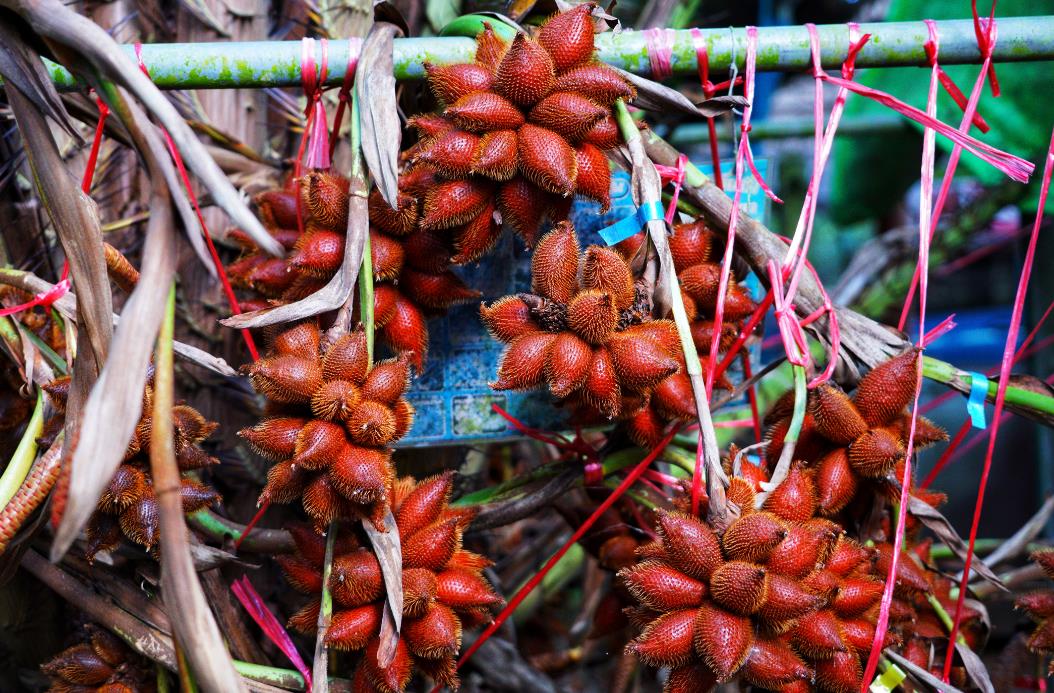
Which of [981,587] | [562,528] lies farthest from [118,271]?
[981,587]

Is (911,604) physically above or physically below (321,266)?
below

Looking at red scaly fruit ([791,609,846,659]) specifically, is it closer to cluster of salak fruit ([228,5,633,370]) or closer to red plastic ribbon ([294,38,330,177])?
cluster of salak fruit ([228,5,633,370])

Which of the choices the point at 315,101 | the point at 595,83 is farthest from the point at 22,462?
the point at 595,83

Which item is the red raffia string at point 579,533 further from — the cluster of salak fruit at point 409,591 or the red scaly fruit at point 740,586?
the red scaly fruit at point 740,586

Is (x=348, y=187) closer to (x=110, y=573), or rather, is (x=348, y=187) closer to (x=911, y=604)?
(x=110, y=573)

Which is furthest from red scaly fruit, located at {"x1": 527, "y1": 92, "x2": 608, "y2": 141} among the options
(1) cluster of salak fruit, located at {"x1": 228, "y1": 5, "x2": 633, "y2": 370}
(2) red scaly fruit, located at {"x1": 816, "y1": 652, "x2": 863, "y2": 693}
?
(2) red scaly fruit, located at {"x1": 816, "y1": 652, "x2": 863, "y2": 693}
